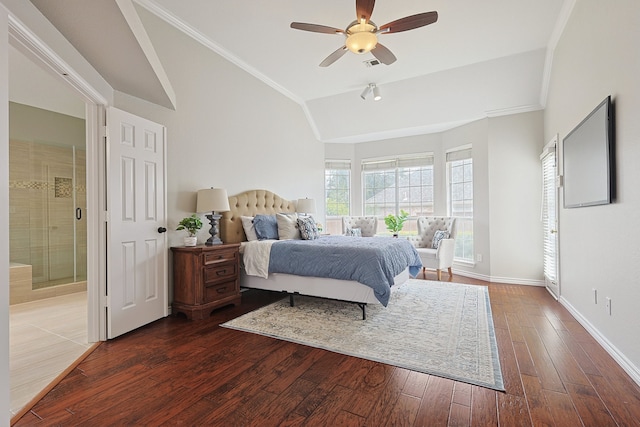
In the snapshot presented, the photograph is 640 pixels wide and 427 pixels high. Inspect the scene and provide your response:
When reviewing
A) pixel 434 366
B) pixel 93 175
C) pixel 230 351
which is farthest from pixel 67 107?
pixel 434 366

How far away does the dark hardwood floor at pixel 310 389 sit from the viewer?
1662mm

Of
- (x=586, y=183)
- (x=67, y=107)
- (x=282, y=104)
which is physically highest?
(x=282, y=104)

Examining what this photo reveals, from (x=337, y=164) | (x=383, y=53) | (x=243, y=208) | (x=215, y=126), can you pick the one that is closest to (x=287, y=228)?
(x=243, y=208)

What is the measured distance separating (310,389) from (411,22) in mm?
3037

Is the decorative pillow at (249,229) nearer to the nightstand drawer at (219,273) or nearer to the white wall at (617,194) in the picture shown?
the nightstand drawer at (219,273)

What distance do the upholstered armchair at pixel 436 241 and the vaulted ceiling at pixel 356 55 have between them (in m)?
1.82

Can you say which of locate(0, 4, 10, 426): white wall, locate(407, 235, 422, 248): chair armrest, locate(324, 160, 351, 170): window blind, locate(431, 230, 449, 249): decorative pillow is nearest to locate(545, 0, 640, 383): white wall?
locate(431, 230, 449, 249): decorative pillow

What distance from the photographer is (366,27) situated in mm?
2879

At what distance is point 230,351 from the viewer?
250cm

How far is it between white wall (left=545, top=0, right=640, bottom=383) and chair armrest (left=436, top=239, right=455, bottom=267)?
1.80 meters

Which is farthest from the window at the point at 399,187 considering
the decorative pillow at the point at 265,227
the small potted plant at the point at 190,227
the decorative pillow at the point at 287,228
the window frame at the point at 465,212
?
the small potted plant at the point at 190,227

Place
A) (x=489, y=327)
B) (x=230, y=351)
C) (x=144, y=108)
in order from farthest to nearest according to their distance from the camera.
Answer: (x=144, y=108)
(x=489, y=327)
(x=230, y=351)

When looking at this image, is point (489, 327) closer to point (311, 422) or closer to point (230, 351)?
point (311, 422)

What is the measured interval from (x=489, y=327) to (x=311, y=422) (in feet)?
7.08
